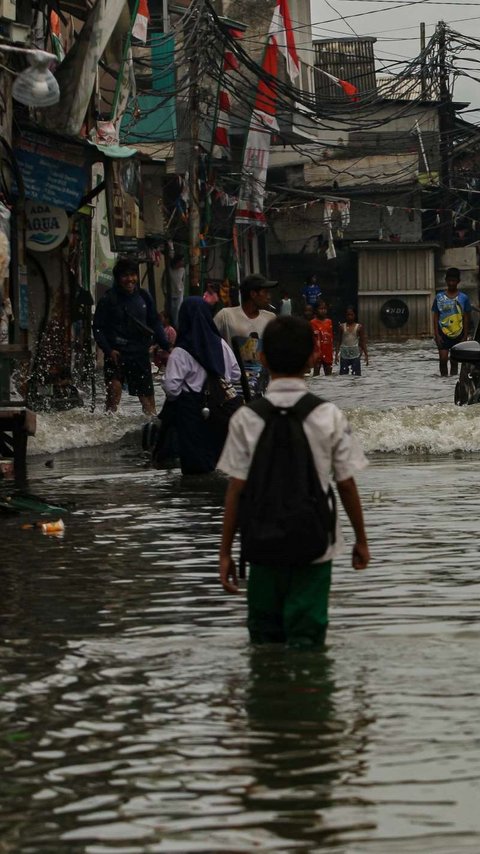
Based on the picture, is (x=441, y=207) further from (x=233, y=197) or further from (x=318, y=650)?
(x=318, y=650)

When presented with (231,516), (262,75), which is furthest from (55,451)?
(262,75)

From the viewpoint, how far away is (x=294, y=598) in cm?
631

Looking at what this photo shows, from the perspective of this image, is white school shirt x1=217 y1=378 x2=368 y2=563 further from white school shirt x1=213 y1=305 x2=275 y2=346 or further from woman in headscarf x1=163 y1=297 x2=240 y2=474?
white school shirt x1=213 y1=305 x2=275 y2=346

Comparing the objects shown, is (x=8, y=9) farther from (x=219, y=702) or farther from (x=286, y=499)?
(x=219, y=702)

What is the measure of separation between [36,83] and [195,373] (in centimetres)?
435

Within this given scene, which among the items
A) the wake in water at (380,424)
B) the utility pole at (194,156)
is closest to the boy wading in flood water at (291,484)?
the wake in water at (380,424)

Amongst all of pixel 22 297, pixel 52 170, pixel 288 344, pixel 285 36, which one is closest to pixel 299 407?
pixel 288 344

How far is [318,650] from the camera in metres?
6.68

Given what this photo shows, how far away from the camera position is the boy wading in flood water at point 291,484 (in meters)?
6.20

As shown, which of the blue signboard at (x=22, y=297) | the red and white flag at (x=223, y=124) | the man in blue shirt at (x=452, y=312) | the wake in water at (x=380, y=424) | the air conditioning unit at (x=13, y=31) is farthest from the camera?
the red and white flag at (x=223, y=124)

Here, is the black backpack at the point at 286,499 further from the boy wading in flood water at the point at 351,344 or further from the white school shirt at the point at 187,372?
the boy wading in flood water at the point at 351,344

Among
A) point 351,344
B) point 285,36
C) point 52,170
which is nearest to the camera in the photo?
point 52,170

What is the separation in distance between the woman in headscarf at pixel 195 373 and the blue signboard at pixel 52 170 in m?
6.94

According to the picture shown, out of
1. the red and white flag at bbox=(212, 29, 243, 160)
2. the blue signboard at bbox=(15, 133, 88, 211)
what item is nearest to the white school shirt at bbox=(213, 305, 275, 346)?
the blue signboard at bbox=(15, 133, 88, 211)
